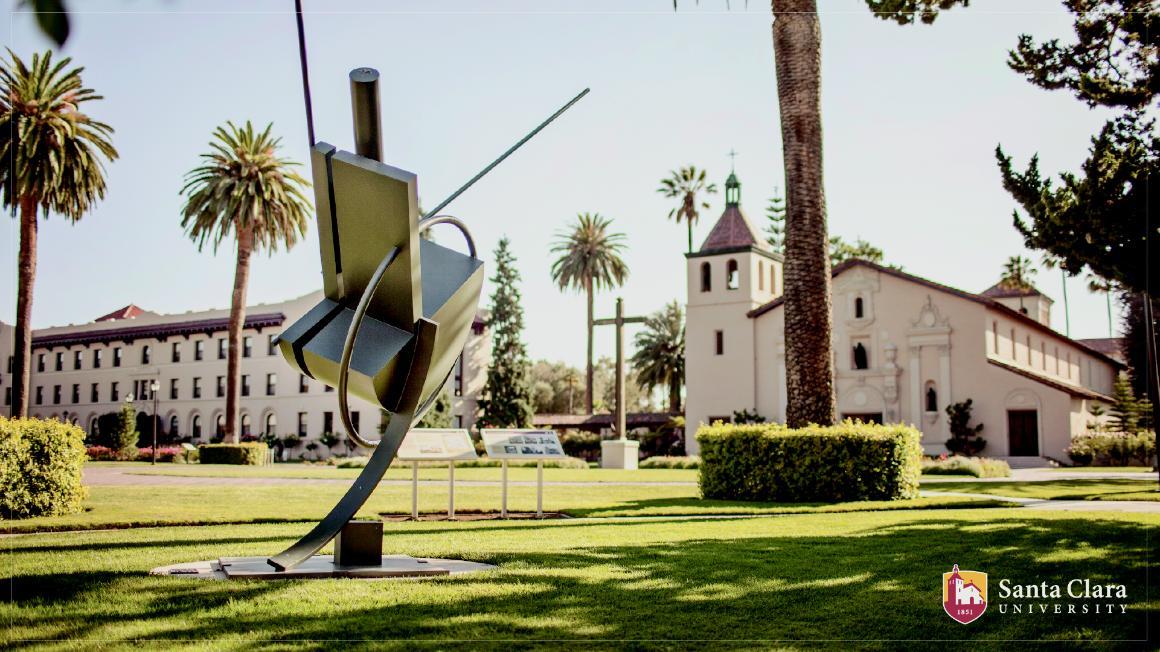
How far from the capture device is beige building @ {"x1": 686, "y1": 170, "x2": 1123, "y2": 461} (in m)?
44.9

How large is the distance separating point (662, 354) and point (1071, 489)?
156ft

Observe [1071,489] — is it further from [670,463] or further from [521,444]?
[670,463]

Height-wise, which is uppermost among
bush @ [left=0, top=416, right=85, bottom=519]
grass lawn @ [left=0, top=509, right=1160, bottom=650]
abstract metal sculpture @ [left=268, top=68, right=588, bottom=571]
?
abstract metal sculpture @ [left=268, top=68, right=588, bottom=571]

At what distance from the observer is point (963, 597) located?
22.4 feet

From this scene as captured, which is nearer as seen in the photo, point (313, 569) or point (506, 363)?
point (313, 569)

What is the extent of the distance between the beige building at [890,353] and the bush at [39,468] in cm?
3073

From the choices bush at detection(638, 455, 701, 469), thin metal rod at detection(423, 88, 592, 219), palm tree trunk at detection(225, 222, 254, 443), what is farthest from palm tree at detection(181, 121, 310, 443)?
thin metal rod at detection(423, 88, 592, 219)

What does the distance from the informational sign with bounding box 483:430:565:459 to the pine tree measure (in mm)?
45569

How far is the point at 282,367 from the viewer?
63.2 m

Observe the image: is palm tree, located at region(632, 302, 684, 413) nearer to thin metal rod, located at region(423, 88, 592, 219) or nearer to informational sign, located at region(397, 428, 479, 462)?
informational sign, located at region(397, 428, 479, 462)

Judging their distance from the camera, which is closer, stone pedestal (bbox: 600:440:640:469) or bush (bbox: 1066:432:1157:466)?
stone pedestal (bbox: 600:440:640:469)

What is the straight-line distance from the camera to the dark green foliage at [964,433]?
4469 centimetres

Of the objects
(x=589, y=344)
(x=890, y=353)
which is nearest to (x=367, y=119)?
(x=890, y=353)

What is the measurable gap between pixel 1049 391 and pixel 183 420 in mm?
50383
